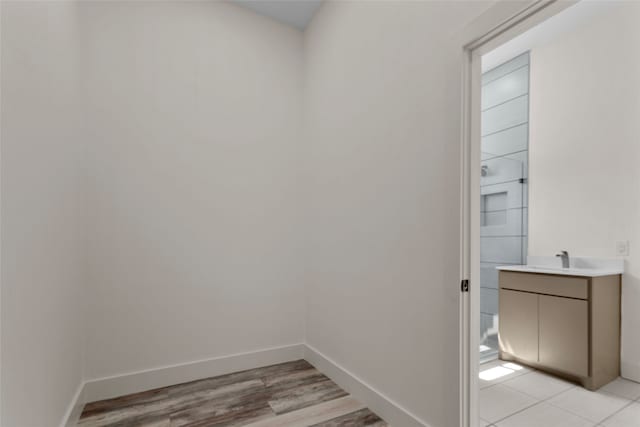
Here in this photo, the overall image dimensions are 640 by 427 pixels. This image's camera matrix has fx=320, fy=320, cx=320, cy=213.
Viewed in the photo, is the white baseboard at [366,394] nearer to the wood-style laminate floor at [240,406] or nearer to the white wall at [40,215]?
the wood-style laminate floor at [240,406]

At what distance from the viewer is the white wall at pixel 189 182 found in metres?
2.19

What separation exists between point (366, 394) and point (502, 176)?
264cm

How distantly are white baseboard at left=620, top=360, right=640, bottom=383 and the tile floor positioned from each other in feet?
0.13

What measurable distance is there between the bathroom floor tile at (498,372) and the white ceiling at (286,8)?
3.34 meters

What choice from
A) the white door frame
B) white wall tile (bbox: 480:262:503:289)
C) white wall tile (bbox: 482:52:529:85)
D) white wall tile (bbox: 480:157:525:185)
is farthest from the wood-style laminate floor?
white wall tile (bbox: 482:52:529:85)

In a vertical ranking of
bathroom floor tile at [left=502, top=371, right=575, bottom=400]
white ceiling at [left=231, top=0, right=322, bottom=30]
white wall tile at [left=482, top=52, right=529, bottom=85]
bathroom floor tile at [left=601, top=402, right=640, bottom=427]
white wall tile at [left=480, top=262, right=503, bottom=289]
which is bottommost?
bathroom floor tile at [left=502, top=371, right=575, bottom=400]

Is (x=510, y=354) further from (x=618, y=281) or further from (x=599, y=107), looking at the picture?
(x=599, y=107)

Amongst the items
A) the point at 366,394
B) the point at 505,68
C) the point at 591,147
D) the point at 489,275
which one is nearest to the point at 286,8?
the point at 505,68

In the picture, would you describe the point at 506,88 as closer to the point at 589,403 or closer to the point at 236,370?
the point at 589,403

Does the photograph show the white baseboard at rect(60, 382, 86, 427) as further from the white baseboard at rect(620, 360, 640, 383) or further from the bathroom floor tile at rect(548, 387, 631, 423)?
the white baseboard at rect(620, 360, 640, 383)

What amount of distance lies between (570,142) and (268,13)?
2.94 meters

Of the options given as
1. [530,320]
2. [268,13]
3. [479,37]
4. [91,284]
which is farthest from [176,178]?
[530,320]

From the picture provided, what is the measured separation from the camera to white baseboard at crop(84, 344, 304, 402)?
2.13m

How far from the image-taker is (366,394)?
2.02 meters
